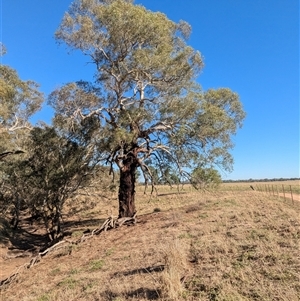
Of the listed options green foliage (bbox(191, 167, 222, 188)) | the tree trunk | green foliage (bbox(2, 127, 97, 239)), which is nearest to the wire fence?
green foliage (bbox(191, 167, 222, 188))

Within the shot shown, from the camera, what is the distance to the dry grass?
5.00 meters

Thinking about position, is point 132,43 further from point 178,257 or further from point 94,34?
point 178,257

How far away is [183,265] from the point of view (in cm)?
636

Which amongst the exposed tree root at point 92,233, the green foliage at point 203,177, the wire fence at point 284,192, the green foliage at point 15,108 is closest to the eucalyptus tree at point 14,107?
the green foliage at point 15,108

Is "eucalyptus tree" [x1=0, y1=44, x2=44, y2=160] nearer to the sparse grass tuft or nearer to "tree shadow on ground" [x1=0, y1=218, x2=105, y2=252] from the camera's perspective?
"tree shadow on ground" [x1=0, y1=218, x2=105, y2=252]

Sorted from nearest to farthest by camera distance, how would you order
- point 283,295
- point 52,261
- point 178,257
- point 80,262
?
point 283,295, point 178,257, point 80,262, point 52,261

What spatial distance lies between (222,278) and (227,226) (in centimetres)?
459

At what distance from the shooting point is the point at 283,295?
4344mm

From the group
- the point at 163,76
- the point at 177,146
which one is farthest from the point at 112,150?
the point at 163,76

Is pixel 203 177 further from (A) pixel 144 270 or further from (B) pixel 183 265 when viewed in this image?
(B) pixel 183 265

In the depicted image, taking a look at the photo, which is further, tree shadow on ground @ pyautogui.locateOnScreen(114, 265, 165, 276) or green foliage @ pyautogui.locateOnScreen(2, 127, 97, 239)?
green foliage @ pyautogui.locateOnScreen(2, 127, 97, 239)

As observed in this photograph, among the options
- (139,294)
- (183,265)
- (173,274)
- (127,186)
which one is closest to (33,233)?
(127,186)

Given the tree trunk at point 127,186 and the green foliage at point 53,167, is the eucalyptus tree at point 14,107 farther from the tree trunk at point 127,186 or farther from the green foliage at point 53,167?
the tree trunk at point 127,186

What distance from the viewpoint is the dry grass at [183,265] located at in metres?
5.00
